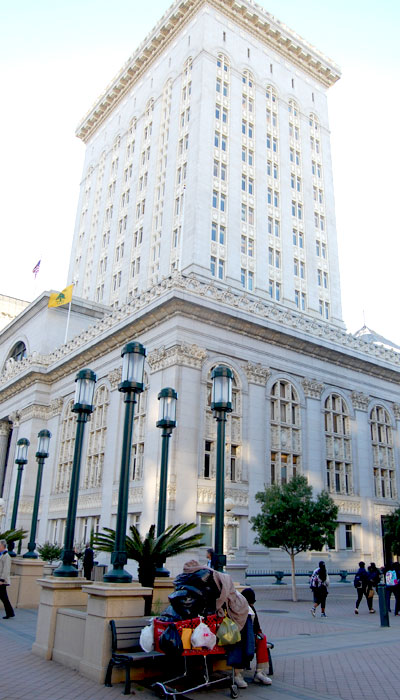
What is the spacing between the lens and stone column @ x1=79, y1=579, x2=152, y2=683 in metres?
9.61

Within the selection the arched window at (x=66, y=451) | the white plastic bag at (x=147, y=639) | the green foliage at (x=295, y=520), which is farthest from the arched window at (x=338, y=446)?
the white plastic bag at (x=147, y=639)

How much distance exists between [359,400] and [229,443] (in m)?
12.5

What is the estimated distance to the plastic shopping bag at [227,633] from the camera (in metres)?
8.95

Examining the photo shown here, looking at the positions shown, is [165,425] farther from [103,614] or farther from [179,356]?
[179,356]

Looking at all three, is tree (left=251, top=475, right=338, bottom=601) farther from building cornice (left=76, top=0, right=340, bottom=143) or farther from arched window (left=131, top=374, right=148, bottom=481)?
building cornice (left=76, top=0, right=340, bottom=143)

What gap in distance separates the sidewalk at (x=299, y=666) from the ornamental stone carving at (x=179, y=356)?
15235 mm

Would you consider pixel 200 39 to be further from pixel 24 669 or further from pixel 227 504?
pixel 24 669

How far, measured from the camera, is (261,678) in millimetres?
9688

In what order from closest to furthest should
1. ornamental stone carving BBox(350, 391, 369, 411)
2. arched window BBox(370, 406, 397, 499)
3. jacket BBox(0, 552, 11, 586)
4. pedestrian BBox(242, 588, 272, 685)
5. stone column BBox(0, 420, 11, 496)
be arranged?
1. pedestrian BBox(242, 588, 272, 685)
2. jacket BBox(0, 552, 11, 586)
3. ornamental stone carving BBox(350, 391, 369, 411)
4. arched window BBox(370, 406, 397, 499)
5. stone column BBox(0, 420, 11, 496)

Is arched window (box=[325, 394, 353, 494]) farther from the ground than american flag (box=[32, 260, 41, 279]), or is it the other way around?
american flag (box=[32, 260, 41, 279])

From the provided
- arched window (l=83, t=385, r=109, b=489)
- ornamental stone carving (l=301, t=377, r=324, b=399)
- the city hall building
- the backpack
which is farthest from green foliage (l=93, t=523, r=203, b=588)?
ornamental stone carving (l=301, t=377, r=324, b=399)

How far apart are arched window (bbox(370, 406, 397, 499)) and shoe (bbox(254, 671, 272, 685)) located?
3203cm

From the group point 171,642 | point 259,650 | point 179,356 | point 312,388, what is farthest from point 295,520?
point 171,642

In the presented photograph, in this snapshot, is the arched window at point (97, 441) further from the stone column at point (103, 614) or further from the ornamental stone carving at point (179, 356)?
the stone column at point (103, 614)
